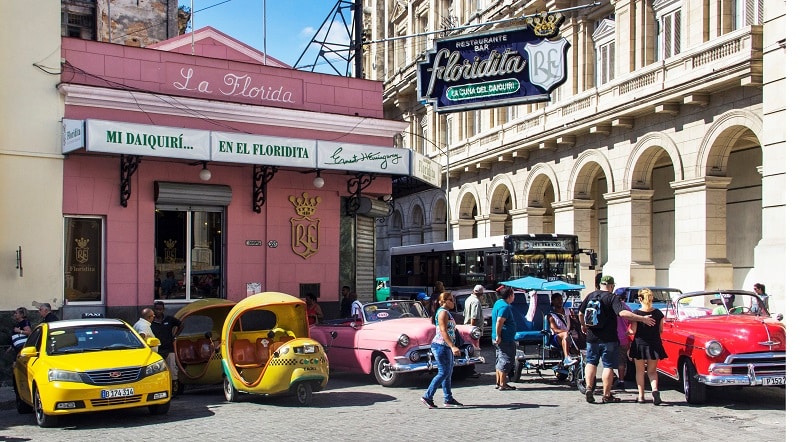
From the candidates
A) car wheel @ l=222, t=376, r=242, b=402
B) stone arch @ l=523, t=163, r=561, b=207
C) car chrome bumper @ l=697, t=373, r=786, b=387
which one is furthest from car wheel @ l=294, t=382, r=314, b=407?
stone arch @ l=523, t=163, r=561, b=207

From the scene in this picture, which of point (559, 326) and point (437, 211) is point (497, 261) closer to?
point (559, 326)

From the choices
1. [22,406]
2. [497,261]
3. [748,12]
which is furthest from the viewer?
[497,261]

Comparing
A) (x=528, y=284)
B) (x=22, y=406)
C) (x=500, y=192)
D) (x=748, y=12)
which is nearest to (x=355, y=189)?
(x=528, y=284)

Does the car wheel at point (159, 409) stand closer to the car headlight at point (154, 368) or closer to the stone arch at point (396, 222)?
the car headlight at point (154, 368)

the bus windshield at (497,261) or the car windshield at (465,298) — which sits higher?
the bus windshield at (497,261)

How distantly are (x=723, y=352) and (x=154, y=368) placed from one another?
308 inches

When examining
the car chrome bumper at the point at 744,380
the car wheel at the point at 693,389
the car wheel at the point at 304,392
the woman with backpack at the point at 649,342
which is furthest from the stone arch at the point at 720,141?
the car wheel at the point at 304,392

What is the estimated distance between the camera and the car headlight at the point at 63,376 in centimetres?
1105

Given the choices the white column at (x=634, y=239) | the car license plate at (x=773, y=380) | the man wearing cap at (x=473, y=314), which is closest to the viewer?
the car license plate at (x=773, y=380)

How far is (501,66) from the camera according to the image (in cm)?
1919

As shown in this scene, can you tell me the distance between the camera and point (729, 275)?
27703 millimetres

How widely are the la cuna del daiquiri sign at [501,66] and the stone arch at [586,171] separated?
1499 centimetres

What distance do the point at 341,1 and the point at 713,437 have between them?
18020mm
